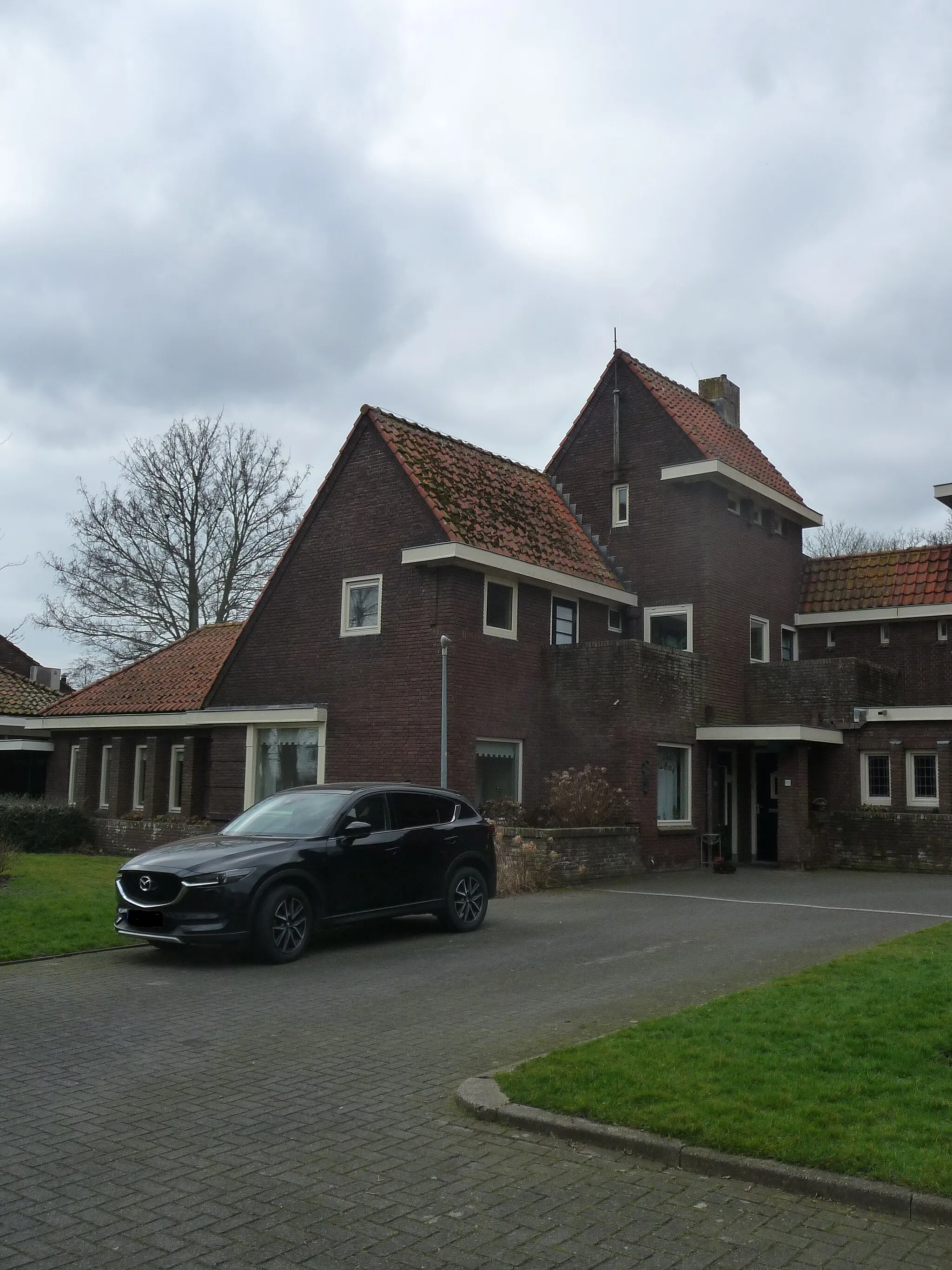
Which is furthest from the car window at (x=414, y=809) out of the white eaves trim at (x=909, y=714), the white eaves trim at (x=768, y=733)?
the white eaves trim at (x=909, y=714)

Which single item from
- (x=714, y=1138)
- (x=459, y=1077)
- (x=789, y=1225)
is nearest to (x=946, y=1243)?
(x=789, y=1225)

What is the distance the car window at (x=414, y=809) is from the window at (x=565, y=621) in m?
10.7

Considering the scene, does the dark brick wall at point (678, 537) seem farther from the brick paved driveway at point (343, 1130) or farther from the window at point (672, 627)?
the brick paved driveway at point (343, 1130)

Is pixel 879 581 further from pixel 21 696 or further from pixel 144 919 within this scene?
pixel 21 696

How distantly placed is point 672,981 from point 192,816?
17.3 m

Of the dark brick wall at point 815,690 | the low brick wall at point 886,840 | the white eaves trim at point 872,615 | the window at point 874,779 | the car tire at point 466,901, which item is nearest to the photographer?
the car tire at point 466,901

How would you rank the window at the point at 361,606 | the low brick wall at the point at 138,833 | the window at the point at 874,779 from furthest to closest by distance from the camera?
the window at the point at 874,779
the low brick wall at the point at 138,833
the window at the point at 361,606

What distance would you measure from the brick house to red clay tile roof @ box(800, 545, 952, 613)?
0.33ft

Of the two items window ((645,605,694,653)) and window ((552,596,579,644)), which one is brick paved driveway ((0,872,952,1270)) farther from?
window ((645,605,694,653))

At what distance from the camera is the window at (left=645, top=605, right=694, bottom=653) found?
25125 mm

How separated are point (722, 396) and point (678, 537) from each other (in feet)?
23.7

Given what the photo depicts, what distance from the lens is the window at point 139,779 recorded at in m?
28.2

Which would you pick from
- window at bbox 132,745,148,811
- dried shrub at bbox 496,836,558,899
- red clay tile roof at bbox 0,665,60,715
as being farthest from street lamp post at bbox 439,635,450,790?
red clay tile roof at bbox 0,665,60,715

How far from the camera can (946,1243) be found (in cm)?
464
